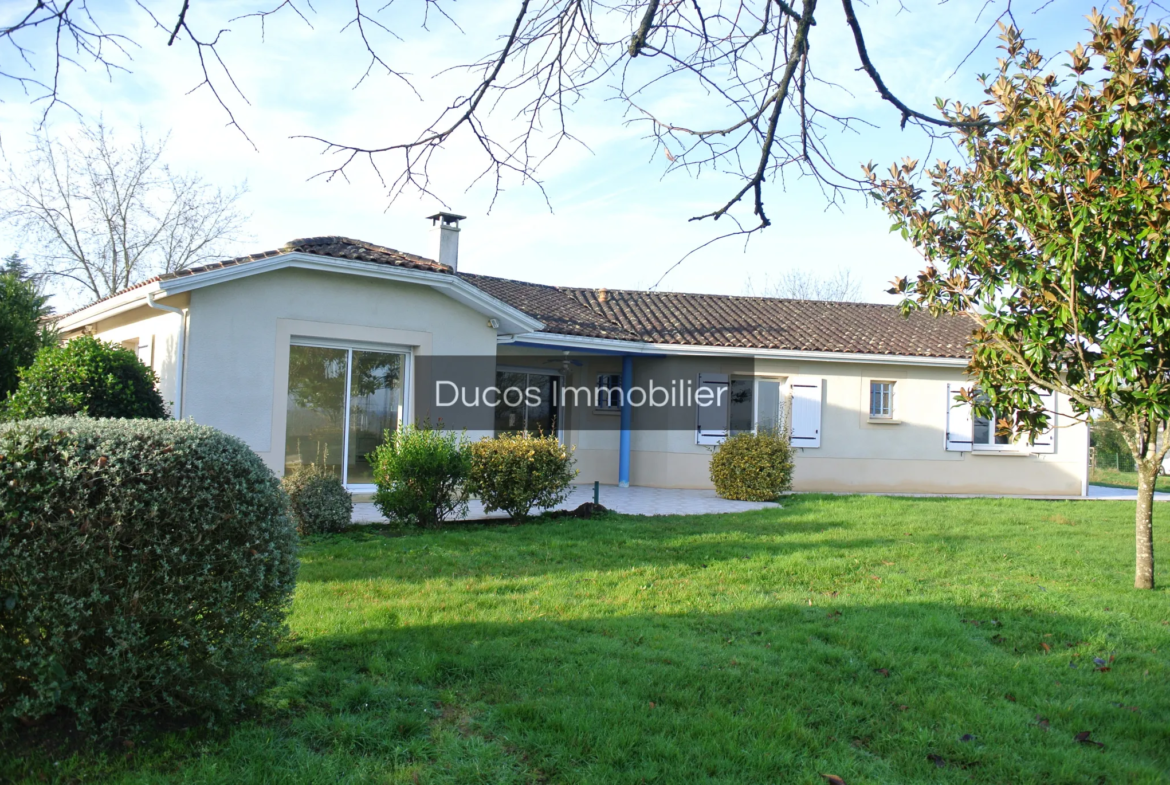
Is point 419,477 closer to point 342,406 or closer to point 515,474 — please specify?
point 515,474

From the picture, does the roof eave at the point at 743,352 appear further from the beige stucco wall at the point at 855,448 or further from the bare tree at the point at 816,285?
the bare tree at the point at 816,285

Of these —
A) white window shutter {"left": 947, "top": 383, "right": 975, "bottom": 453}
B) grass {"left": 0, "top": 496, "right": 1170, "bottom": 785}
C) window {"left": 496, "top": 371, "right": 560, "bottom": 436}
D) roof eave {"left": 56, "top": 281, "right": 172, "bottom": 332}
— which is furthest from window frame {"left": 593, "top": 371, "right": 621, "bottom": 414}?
roof eave {"left": 56, "top": 281, "right": 172, "bottom": 332}

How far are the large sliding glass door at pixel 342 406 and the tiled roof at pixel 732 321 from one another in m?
3.17

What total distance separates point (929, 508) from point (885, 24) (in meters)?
10.2

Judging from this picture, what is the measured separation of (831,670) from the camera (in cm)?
478

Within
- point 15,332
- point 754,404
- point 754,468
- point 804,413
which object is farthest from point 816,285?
point 15,332

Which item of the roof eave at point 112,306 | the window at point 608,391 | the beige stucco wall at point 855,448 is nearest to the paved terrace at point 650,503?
the beige stucco wall at point 855,448

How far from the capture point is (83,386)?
8.66 metres

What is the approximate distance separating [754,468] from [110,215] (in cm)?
2548

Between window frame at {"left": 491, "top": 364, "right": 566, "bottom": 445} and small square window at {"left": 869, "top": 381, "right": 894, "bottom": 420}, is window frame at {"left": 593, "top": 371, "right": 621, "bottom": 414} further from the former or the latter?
small square window at {"left": 869, "top": 381, "right": 894, "bottom": 420}

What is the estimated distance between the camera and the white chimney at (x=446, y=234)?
15.6 metres

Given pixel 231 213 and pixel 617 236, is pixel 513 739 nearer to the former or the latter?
pixel 617 236

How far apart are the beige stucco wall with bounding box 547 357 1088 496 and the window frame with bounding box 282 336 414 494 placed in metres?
5.60

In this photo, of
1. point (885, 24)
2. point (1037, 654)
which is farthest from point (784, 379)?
point (885, 24)
